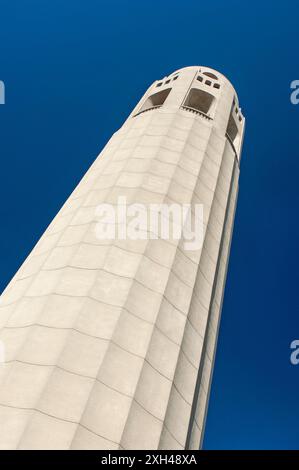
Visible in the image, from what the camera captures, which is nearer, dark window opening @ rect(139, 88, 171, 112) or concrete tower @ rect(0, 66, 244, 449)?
concrete tower @ rect(0, 66, 244, 449)

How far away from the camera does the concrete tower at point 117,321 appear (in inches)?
536

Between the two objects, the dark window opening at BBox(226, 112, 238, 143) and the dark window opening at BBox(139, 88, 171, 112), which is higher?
the dark window opening at BBox(226, 112, 238, 143)

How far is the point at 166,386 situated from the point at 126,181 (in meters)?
12.9

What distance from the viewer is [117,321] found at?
54.9 ft

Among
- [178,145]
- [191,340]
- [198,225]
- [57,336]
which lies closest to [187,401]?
[191,340]

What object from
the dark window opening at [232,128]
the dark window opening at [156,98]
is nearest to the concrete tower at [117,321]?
the dark window opening at [156,98]

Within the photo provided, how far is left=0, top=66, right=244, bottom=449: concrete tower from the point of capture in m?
13.6

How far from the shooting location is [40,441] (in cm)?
1253

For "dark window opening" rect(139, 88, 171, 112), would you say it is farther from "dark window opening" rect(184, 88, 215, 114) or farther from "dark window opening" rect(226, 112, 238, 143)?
"dark window opening" rect(226, 112, 238, 143)

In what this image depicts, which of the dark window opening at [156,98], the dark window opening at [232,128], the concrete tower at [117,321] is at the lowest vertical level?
the concrete tower at [117,321]

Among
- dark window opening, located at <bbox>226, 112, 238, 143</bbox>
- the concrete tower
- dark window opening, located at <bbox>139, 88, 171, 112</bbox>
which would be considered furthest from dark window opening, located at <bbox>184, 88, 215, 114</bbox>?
the concrete tower

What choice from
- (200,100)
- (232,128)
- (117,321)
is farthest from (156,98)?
(117,321)

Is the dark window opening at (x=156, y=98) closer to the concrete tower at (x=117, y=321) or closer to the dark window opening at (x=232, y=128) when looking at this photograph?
the dark window opening at (x=232, y=128)
